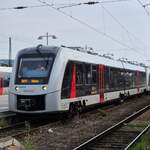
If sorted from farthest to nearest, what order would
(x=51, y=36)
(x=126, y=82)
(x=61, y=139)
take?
(x=51, y=36), (x=126, y=82), (x=61, y=139)

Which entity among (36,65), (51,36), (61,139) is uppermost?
(51,36)

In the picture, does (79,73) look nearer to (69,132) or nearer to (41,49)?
(41,49)

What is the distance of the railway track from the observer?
11.5 m

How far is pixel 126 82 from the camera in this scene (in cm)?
3072

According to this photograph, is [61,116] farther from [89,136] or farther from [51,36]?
[51,36]

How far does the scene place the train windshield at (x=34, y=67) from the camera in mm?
16453

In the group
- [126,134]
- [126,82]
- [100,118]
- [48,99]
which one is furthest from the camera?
[126,82]

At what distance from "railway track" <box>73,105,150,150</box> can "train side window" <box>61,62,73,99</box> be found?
2414 mm

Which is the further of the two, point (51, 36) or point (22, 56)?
point (51, 36)

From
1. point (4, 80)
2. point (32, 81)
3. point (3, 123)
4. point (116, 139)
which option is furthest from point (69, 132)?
point (4, 80)

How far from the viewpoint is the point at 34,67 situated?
1675 centimetres

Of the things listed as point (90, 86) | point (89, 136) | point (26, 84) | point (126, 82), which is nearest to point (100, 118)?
point (90, 86)

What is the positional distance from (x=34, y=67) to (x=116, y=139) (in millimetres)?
5202

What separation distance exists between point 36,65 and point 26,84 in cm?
88
